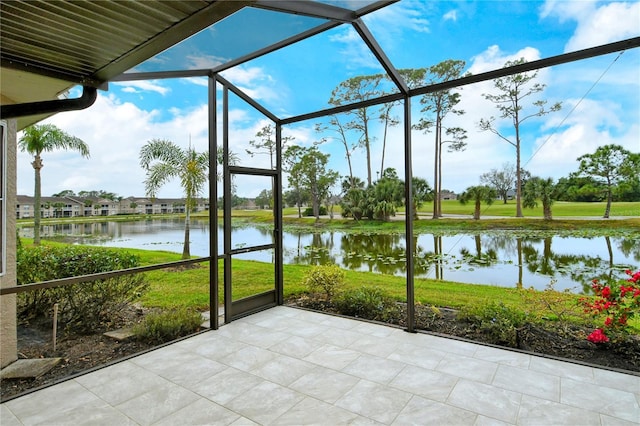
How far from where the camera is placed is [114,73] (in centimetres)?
226

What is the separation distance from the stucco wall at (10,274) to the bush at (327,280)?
10.7 feet

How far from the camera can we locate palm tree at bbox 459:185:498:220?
4.12 m

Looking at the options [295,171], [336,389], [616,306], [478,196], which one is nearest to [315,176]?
[295,171]

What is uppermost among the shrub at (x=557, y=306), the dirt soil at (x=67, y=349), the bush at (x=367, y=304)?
the shrub at (x=557, y=306)

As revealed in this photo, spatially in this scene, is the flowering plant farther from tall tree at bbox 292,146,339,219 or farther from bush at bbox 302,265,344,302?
tall tree at bbox 292,146,339,219

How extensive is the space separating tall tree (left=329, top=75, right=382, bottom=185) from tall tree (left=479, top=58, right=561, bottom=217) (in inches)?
53.6

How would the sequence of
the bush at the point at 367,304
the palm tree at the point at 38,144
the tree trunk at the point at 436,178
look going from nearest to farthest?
the palm tree at the point at 38,144, the bush at the point at 367,304, the tree trunk at the point at 436,178

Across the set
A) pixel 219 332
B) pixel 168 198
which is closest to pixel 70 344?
pixel 219 332

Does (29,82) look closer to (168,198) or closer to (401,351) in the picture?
(168,198)

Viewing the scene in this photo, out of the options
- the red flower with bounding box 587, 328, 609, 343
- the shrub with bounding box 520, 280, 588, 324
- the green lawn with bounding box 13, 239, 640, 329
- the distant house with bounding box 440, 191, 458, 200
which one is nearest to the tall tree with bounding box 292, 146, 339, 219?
the green lawn with bounding box 13, 239, 640, 329

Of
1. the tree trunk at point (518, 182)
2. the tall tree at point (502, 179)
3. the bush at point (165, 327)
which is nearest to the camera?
the bush at point (165, 327)

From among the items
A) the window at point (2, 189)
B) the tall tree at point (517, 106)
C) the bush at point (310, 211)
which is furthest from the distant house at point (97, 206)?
the tall tree at point (517, 106)

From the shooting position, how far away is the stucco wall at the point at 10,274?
9.61 ft

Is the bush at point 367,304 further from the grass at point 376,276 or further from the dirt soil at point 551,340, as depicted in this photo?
the grass at point 376,276
